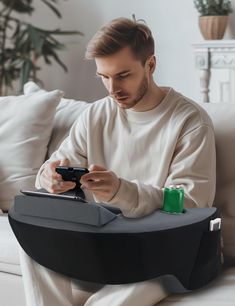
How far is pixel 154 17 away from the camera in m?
4.10

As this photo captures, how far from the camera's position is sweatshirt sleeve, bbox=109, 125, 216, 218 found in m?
1.69

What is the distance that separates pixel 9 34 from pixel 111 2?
27.7 inches

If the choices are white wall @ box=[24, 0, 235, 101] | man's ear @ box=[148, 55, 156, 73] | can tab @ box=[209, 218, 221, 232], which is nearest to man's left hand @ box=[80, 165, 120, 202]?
can tab @ box=[209, 218, 221, 232]

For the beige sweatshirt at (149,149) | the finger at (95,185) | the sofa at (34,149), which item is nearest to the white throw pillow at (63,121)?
the sofa at (34,149)

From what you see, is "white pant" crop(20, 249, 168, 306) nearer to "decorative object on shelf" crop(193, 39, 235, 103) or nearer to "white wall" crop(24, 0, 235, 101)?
"decorative object on shelf" crop(193, 39, 235, 103)

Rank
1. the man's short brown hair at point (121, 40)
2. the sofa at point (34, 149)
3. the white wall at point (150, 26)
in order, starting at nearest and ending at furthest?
1. the man's short brown hair at point (121, 40)
2. the sofa at point (34, 149)
3. the white wall at point (150, 26)

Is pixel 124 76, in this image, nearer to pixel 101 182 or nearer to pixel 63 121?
pixel 101 182

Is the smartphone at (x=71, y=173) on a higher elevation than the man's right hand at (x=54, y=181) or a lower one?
higher

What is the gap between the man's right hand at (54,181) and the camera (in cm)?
168

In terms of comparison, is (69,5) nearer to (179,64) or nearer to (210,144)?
(179,64)

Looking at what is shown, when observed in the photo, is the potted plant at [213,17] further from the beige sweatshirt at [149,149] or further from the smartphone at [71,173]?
the smartphone at [71,173]

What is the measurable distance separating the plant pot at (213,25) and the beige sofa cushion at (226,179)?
5.95 feet

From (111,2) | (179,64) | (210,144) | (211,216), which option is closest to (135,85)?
(210,144)

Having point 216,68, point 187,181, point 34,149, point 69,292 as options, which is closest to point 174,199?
point 187,181
